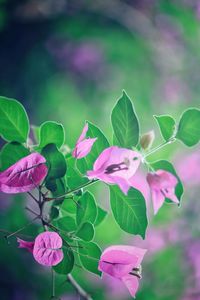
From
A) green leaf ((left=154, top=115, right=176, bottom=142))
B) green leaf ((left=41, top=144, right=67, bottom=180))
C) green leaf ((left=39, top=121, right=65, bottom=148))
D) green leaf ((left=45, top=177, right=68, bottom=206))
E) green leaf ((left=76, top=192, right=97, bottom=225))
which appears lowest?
green leaf ((left=76, top=192, right=97, bottom=225))

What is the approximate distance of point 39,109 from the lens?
5.87 feet

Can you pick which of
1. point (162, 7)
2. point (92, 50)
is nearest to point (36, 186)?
point (162, 7)

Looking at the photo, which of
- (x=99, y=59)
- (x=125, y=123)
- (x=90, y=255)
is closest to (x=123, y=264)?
(x=90, y=255)

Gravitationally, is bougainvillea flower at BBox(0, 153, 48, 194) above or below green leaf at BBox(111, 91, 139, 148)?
below

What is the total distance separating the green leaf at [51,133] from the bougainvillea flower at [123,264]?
125mm

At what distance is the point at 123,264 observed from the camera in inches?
18.6

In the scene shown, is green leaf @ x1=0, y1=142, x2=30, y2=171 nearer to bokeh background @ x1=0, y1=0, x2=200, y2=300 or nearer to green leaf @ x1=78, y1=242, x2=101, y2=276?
green leaf @ x1=78, y1=242, x2=101, y2=276

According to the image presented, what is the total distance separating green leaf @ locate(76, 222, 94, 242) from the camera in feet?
1.57

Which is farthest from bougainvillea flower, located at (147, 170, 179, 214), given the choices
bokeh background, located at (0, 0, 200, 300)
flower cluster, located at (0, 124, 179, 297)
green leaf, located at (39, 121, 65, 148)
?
bokeh background, located at (0, 0, 200, 300)

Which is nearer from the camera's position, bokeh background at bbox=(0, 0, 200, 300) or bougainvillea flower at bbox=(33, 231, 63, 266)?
bougainvillea flower at bbox=(33, 231, 63, 266)

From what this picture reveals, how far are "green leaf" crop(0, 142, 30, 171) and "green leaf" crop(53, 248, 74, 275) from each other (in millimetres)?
104

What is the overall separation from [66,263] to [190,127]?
0.19m

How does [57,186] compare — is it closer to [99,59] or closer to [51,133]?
[51,133]

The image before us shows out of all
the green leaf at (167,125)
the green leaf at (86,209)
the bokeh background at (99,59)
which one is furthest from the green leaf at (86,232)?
the bokeh background at (99,59)
